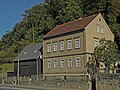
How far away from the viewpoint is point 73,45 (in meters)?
55.6

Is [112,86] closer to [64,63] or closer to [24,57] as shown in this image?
[64,63]

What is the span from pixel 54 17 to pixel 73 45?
3182cm

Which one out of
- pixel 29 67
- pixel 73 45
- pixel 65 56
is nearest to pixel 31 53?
pixel 29 67

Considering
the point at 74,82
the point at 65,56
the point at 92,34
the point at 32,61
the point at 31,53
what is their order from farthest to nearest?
the point at 31,53 < the point at 32,61 < the point at 65,56 < the point at 92,34 < the point at 74,82

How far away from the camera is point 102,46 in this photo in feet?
165

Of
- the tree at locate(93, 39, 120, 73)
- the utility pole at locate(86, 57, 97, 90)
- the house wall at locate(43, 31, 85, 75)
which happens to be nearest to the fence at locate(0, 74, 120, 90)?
the house wall at locate(43, 31, 85, 75)

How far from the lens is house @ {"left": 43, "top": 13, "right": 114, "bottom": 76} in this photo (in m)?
53.8

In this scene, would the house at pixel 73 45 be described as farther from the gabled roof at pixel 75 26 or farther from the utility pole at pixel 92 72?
the utility pole at pixel 92 72

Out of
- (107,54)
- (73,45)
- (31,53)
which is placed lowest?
(107,54)

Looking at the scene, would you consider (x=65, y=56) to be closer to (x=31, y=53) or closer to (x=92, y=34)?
(x=92, y=34)

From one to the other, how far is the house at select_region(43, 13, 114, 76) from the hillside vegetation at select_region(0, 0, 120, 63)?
12.2m

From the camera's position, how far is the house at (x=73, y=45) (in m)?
53.8

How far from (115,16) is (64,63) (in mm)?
19545

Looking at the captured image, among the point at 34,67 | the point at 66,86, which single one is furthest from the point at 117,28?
the point at 66,86
